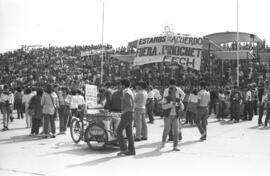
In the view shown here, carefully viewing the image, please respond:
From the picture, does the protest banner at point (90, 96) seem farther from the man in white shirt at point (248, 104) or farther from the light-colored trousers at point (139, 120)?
the man in white shirt at point (248, 104)

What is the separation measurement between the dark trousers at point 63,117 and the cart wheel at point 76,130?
2.09m

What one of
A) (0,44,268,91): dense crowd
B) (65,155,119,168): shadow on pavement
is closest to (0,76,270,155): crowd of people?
(65,155,119,168): shadow on pavement

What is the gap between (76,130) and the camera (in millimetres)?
11164

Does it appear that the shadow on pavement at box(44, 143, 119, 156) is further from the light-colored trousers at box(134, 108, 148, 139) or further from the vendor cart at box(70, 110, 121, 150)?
the light-colored trousers at box(134, 108, 148, 139)

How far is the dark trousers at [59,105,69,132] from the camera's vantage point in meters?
13.4

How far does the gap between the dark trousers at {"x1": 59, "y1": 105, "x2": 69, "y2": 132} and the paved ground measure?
2.29 ft

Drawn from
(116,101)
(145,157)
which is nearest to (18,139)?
(116,101)

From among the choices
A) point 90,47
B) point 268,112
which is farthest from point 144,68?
point 268,112

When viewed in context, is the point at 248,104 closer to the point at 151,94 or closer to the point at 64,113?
the point at 151,94

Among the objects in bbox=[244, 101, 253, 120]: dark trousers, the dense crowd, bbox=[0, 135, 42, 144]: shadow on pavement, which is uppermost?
the dense crowd

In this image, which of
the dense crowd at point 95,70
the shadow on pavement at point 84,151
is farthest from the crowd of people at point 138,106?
the dense crowd at point 95,70

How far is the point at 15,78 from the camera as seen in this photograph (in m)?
33.9

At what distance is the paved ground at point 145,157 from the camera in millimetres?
7725

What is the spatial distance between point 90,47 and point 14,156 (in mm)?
29767
